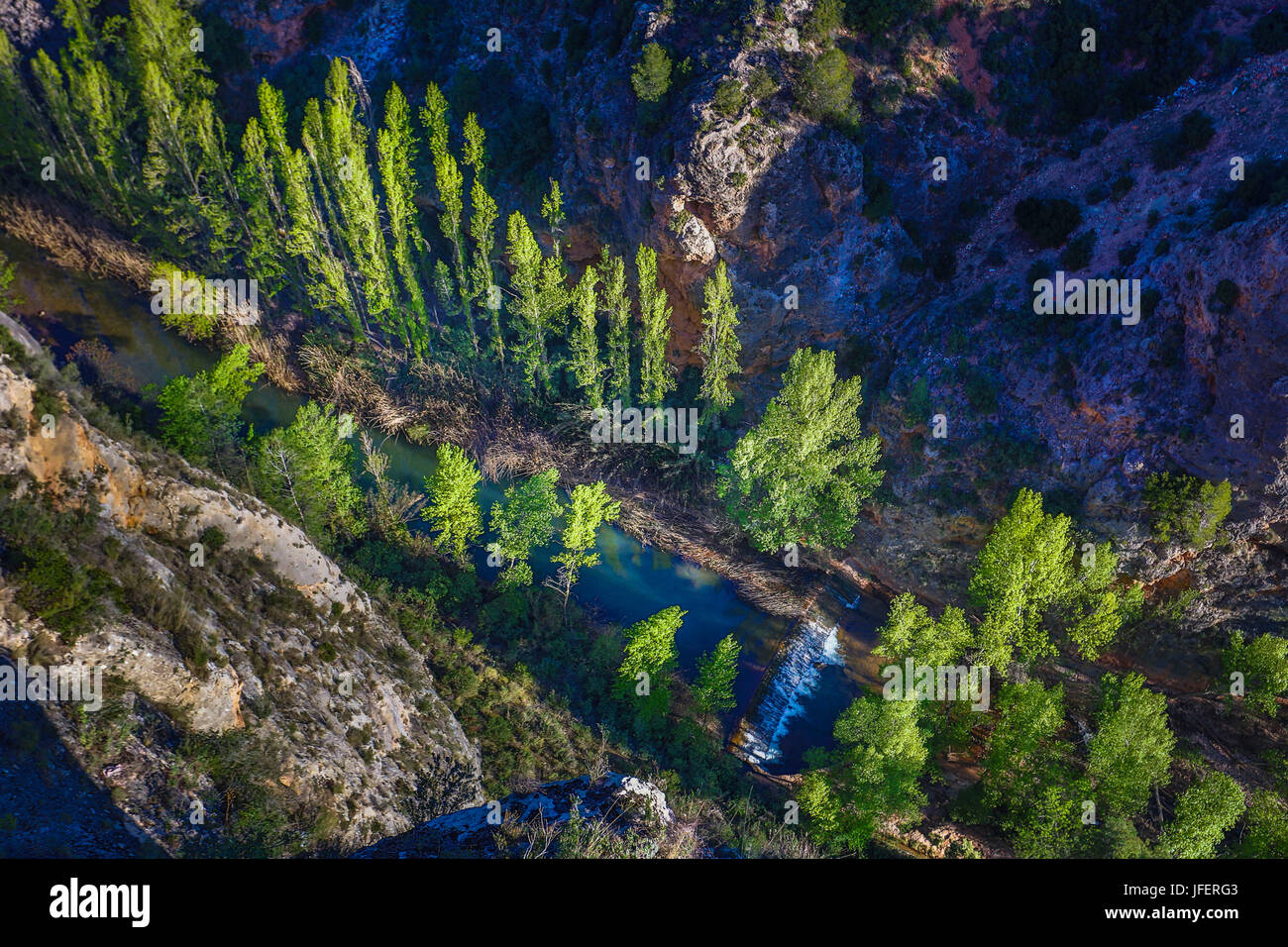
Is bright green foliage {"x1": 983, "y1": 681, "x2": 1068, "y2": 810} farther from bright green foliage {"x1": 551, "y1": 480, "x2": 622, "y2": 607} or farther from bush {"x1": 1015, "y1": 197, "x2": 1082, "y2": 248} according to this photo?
bush {"x1": 1015, "y1": 197, "x2": 1082, "y2": 248}

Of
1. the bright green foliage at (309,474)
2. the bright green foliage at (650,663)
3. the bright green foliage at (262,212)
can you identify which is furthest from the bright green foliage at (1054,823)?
the bright green foliage at (262,212)

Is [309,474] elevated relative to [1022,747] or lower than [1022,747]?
elevated

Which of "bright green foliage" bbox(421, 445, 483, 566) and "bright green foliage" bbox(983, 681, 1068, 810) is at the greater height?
"bright green foliage" bbox(421, 445, 483, 566)

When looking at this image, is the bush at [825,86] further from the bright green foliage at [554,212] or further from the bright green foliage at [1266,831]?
the bright green foliage at [1266,831]

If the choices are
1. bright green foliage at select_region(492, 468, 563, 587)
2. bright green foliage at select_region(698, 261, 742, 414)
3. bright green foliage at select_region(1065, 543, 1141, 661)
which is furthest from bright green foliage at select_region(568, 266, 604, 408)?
bright green foliage at select_region(1065, 543, 1141, 661)

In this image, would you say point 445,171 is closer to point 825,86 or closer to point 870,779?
point 825,86

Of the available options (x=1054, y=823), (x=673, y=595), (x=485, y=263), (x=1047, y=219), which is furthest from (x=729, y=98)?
(x=1054, y=823)
